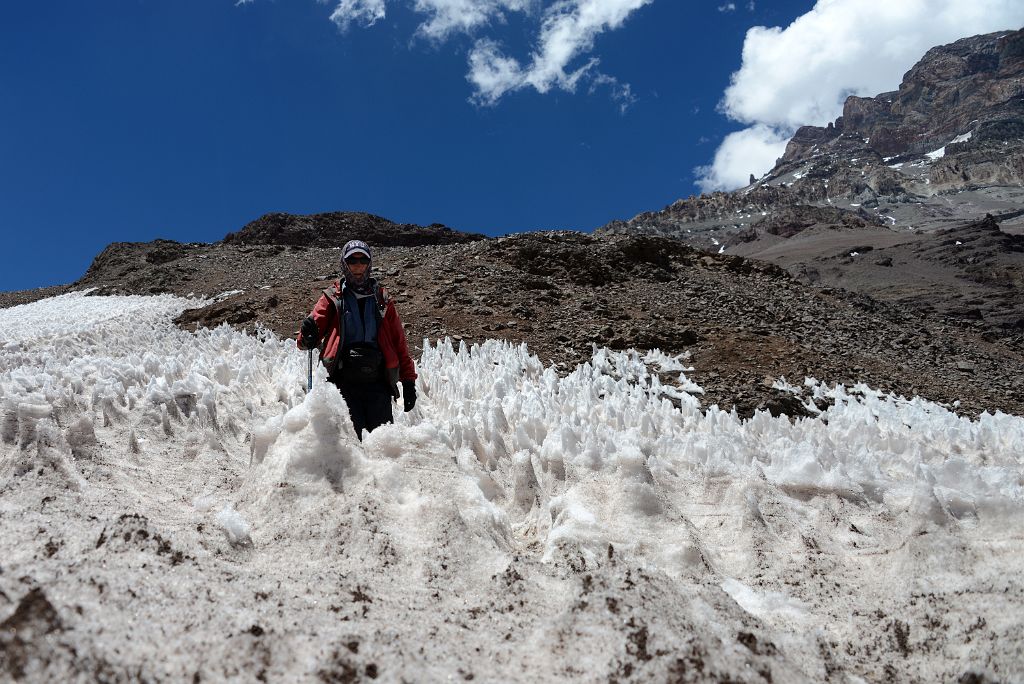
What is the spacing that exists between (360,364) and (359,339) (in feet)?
0.72

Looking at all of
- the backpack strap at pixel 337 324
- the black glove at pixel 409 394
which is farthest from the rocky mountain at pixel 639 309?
the backpack strap at pixel 337 324

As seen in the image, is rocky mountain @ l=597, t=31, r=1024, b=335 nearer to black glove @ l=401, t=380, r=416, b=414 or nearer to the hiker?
black glove @ l=401, t=380, r=416, b=414

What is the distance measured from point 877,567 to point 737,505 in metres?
0.97

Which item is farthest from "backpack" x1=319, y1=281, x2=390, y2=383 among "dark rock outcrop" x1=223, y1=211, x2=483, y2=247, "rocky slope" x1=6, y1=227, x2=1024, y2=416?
"dark rock outcrop" x1=223, y1=211, x2=483, y2=247

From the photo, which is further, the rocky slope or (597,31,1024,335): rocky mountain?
(597,31,1024,335): rocky mountain

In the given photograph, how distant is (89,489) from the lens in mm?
3600

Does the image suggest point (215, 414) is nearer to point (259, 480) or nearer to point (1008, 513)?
point (259, 480)

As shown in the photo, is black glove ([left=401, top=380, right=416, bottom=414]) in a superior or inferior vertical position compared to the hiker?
inferior

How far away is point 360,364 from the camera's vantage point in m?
5.66

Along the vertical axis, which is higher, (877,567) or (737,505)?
(737,505)

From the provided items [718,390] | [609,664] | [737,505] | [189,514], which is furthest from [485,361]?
[609,664]

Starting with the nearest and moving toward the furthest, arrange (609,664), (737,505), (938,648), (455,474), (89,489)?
(609,664) < (938,648) < (89,489) < (455,474) < (737,505)

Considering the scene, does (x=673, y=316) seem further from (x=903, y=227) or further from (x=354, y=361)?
(x=903, y=227)

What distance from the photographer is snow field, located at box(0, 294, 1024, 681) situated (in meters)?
2.30
